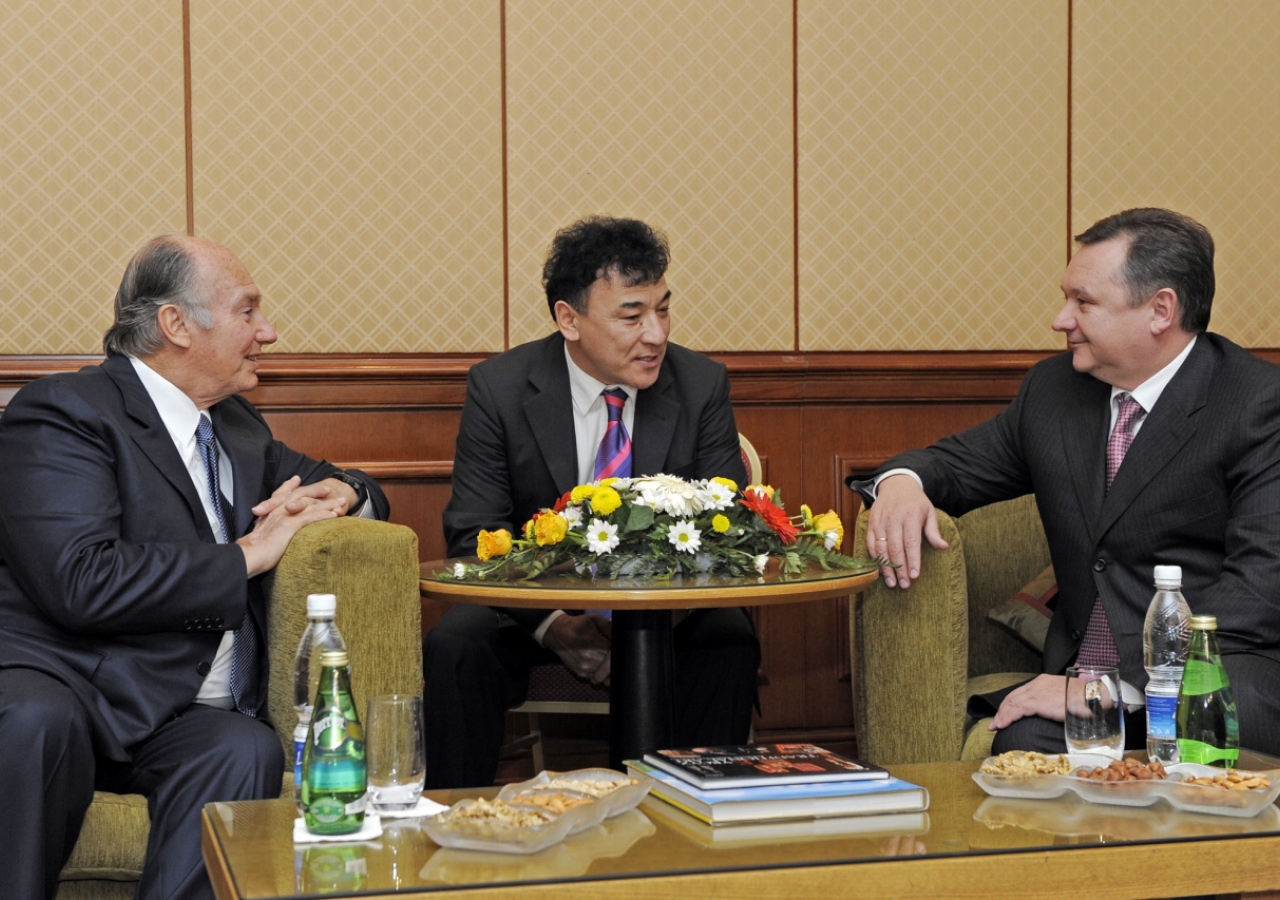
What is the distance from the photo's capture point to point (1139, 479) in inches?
111

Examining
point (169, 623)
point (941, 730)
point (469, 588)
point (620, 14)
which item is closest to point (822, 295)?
point (620, 14)

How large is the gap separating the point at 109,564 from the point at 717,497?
112 centimetres

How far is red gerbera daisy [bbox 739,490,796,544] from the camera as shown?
2.68 metres

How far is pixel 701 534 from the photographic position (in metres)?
2.61

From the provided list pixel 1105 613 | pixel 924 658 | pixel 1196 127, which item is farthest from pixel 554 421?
pixel 1196 127

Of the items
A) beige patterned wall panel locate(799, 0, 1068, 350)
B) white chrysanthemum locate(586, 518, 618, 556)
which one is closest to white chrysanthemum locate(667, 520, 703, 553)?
white chrysanthemum locate(586, 518, 618, 556)

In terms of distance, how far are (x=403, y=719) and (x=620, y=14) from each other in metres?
2.88

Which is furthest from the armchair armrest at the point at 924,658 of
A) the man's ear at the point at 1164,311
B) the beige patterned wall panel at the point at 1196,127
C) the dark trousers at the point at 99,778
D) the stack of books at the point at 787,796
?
the beige patterned wall panel at the point at 1196,127

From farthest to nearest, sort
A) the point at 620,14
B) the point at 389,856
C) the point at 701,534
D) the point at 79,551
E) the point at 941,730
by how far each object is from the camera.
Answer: the point at 620,14
the point at 941,730
the point at 701,534
the point at 79,551
the point at 389,856

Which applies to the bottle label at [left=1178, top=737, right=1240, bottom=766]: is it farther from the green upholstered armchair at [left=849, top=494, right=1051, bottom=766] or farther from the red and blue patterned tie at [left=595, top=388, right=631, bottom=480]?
the red and blue patterned tie at [left=595, top=388, right=631, bottom=480]

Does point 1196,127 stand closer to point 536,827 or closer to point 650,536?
point 650,536

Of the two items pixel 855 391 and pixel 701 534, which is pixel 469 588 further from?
pixel 855 391

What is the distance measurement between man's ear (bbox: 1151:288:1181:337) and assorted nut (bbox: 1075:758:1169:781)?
1240 mm

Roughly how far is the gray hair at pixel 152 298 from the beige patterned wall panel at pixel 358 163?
3.61ft
